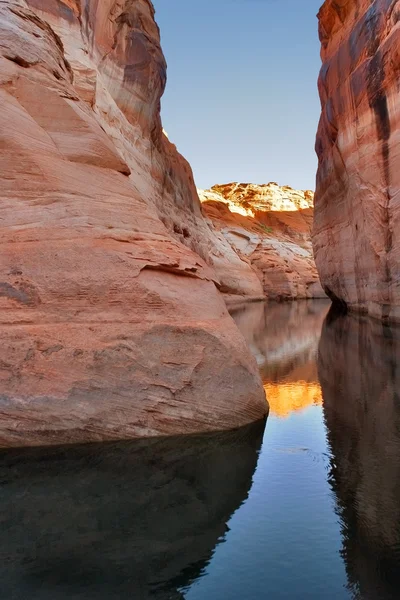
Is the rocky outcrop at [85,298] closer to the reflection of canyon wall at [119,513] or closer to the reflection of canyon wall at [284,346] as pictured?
the reflection of canyon wall at [119,513]

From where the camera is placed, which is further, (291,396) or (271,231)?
(271,231)

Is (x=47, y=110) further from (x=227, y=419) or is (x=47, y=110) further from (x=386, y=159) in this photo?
(x=386, y=159)

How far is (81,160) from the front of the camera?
7875 mm

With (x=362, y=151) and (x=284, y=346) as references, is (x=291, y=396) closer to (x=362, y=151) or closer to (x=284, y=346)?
(x=284, y=346)

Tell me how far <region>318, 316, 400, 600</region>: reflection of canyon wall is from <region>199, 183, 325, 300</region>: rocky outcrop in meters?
33.7

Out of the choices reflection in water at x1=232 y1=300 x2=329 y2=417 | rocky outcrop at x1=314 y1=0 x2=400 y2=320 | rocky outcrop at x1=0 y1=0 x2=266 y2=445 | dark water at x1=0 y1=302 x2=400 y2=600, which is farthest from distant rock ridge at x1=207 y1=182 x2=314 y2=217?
dark water at x1=0 y1=302 x2=400 y2=600

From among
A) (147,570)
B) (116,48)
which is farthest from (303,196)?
(147,570)

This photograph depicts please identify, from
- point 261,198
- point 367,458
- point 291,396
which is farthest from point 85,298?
point 261,198

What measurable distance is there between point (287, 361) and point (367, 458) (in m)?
6.34

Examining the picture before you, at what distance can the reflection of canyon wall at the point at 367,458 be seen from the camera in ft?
11.5

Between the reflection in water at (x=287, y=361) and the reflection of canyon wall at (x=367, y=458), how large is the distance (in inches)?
13.1

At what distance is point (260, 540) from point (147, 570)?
0.90 metres

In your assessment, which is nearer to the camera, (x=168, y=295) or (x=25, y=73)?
(x=168, y=295)

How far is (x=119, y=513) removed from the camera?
4336 millimetres
